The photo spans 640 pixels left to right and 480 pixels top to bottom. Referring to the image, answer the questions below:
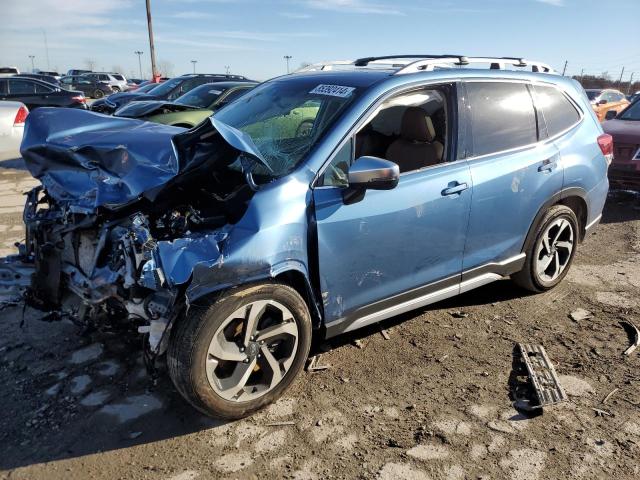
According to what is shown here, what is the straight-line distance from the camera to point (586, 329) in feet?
13.1

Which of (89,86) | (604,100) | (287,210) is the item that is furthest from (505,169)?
(89,86)

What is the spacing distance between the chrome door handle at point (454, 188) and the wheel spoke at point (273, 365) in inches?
59.7

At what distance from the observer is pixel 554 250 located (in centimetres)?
444

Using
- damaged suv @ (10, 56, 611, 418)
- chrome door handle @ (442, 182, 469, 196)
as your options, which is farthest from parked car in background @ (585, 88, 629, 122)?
chrome door handle @ (442, 182, 469, 196)

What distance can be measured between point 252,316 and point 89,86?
1379 inches

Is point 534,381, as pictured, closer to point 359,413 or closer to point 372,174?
point 359,413

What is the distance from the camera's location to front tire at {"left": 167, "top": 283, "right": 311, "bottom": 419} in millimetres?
2615

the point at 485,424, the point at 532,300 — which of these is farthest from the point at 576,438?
the point at 532,300

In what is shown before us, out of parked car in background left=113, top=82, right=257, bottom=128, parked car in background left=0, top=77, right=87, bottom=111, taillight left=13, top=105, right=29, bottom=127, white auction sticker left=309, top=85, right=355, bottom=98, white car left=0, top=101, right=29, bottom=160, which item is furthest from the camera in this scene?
parked car in background left=0, top=77, right=87, bottom=111

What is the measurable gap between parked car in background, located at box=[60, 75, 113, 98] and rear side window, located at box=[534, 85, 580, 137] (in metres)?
32.2

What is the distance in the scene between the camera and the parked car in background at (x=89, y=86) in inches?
1268

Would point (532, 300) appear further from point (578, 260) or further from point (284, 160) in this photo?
point (284, 160)

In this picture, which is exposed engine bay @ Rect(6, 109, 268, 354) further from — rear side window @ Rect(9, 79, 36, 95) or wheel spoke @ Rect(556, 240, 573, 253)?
rear side window @ Rect(9, 79, 36, 95)

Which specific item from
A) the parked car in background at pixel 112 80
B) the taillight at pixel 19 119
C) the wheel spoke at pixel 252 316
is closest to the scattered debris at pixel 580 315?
the wheel spoke at pixel 252 316
